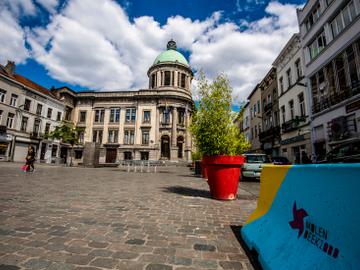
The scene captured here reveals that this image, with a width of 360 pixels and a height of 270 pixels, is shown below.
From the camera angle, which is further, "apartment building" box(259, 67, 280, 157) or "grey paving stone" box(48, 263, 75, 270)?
"apartment building" box(259, 67, 280, 157)

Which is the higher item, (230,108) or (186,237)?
(230,108)

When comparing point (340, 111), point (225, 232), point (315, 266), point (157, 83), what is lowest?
point (225, 232)

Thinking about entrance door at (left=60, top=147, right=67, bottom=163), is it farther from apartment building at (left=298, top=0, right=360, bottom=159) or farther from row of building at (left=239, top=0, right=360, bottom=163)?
apartment building at (left=298, top=0, right=360, bottom=159)

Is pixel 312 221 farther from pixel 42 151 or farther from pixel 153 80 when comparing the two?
pixel 153 80

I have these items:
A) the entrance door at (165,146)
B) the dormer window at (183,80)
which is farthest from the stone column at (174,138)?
the dormer window at (183,80)

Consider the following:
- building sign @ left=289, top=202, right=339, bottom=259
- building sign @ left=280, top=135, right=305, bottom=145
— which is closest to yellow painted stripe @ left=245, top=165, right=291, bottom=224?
building sign @ left=289, top=202, right=339, bottom=259

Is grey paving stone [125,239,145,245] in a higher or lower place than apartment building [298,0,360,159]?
lower

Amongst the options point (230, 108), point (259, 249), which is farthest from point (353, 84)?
point (259, 249)

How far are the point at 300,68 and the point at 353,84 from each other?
7.30 meters

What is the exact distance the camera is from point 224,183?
17.0 ft

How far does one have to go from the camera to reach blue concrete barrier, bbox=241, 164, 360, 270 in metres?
1.08

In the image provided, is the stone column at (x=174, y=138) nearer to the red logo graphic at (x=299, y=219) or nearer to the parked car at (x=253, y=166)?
the parked car at (x=253, y=166)

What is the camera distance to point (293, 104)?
720 inches

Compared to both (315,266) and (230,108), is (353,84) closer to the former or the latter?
(230,108)
